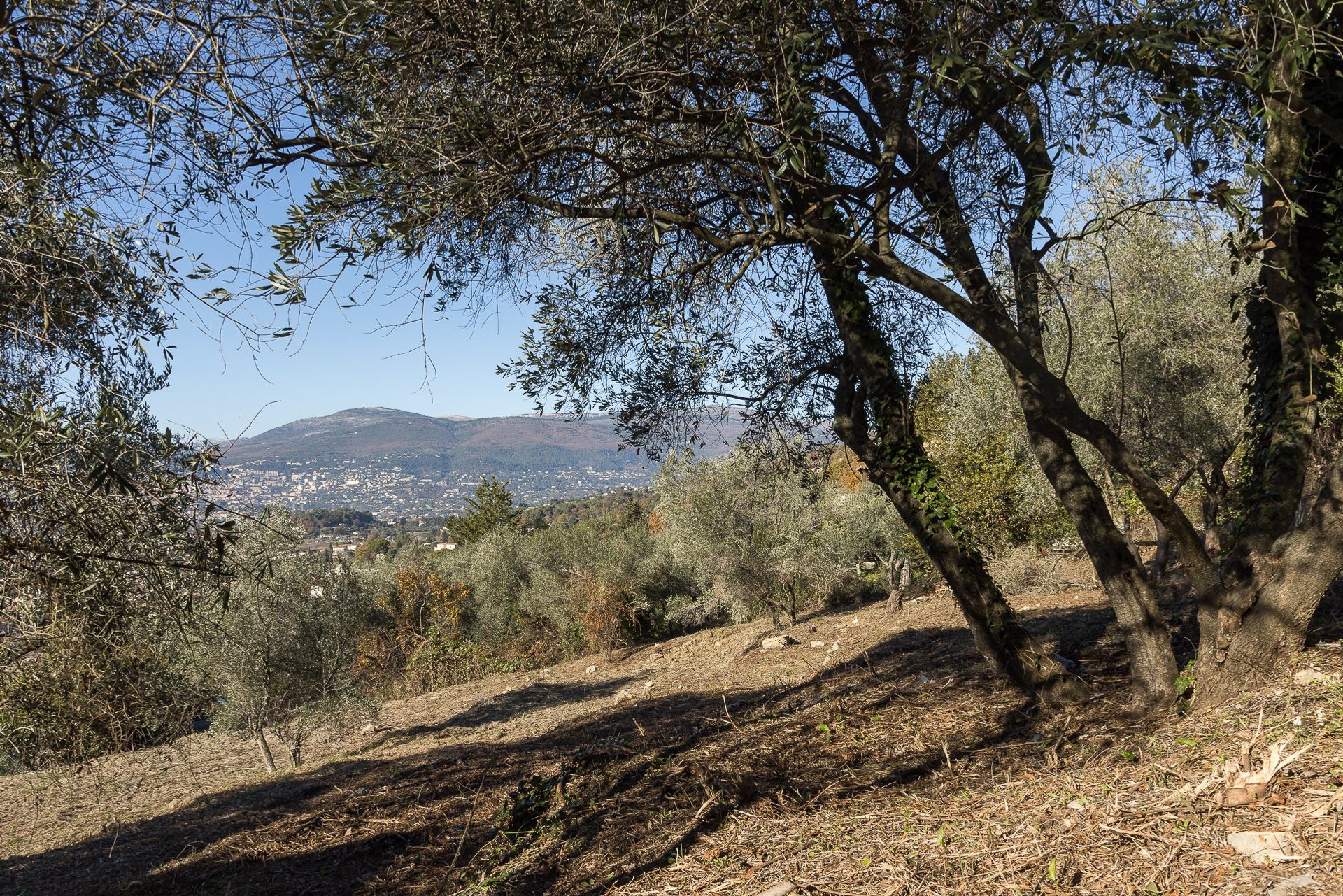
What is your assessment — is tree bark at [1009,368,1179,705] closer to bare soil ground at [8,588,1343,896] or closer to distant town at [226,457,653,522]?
bare soil ground at [8,588,1343,896]

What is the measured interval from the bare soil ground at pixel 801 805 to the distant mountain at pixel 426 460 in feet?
7.72

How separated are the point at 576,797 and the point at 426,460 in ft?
322

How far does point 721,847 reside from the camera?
4023 millimetres

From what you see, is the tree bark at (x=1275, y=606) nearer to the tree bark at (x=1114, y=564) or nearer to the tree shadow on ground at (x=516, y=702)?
the tree bark at (x=1114, y=564)

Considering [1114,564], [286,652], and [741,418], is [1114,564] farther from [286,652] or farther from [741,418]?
[286,652]

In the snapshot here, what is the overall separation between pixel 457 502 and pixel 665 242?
49.3 m

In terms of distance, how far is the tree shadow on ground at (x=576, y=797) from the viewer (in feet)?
14.7

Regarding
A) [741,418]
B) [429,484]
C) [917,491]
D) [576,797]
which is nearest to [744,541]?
[741,418]

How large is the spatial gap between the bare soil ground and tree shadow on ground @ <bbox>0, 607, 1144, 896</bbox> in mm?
23

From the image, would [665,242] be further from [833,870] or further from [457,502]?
[457,502]

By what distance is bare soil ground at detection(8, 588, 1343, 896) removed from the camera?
3.00 metres

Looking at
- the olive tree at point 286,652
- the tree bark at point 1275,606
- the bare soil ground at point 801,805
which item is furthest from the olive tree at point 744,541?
the tree bark at point 1275,606

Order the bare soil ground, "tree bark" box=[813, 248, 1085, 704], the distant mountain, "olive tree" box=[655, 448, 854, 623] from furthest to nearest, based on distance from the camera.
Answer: "olive tree" box=[655, 448, 854, 623] → the distant mountain → "tree bark" box=[813, 248, 1085, 704] → the bare soil ground

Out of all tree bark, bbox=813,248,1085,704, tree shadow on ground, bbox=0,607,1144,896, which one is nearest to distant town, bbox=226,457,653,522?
tree shadow on ground, bbox=0,607,1144,896
